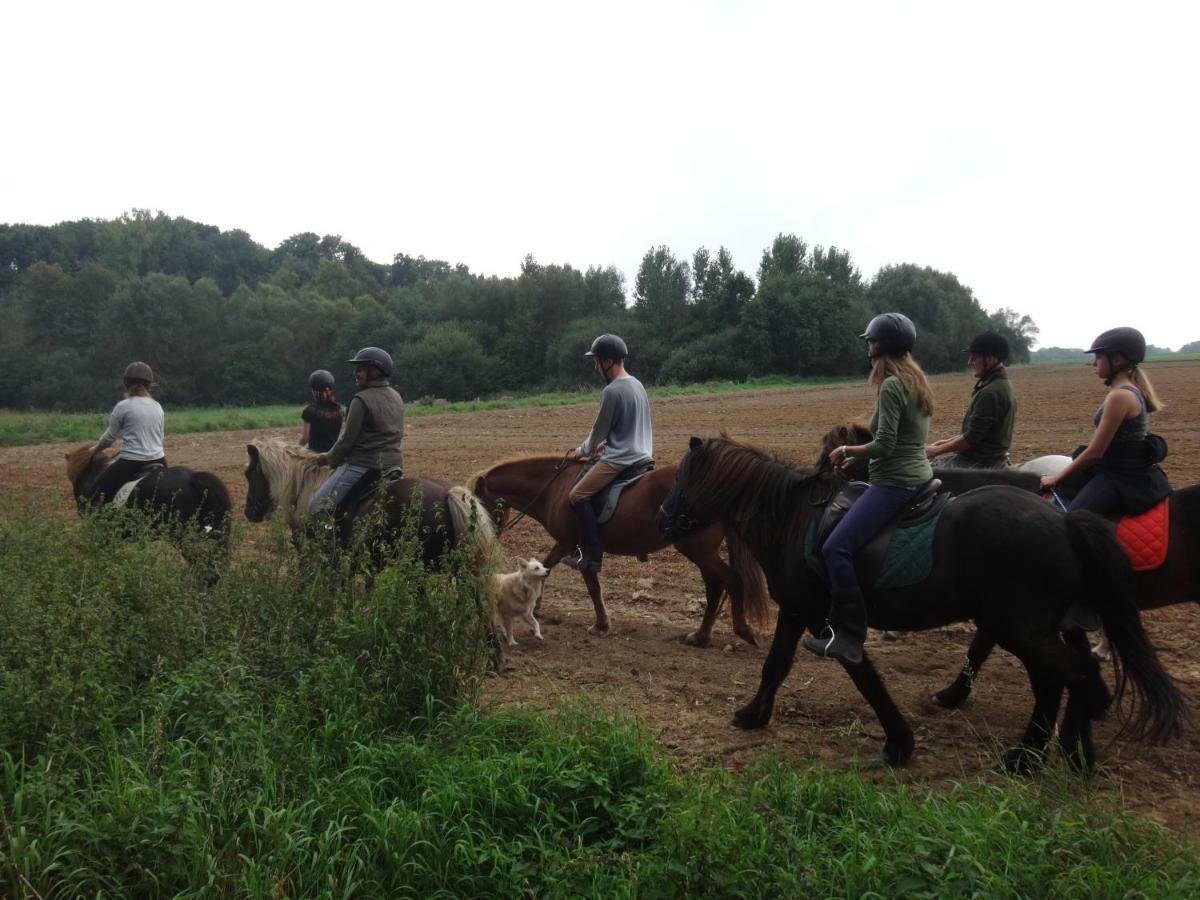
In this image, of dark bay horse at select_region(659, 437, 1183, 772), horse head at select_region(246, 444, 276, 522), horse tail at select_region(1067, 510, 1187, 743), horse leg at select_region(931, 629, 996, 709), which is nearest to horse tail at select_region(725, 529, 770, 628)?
horse leg at select_region(931, 629, 996, 709)

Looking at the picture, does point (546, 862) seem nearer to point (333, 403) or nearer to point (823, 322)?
point (333, 403)

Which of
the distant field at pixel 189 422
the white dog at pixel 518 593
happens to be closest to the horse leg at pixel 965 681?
the white dog at pixel 518 593

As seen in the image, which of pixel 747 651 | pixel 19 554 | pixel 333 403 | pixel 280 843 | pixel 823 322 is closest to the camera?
pixel 280 843

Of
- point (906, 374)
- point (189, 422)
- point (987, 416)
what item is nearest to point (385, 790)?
point (906, 374)

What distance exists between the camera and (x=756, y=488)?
578 cm

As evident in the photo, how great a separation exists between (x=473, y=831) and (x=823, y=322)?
63165 millimetres

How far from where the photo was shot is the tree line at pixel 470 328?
62438 mm

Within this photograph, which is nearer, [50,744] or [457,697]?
[50,744]

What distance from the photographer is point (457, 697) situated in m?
5.24

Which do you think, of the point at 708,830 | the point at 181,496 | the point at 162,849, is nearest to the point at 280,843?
the point at 162,849

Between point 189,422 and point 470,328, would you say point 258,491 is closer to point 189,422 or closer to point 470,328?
point 189,422

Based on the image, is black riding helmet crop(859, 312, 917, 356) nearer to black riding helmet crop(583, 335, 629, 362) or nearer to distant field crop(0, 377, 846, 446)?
black riding helmet crop(583, 335, 629, 362)

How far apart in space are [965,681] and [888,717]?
3.84ft

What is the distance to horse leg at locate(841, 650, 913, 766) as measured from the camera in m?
4.86
